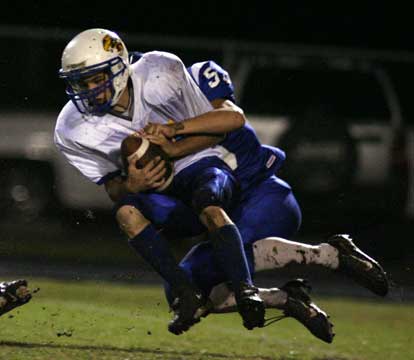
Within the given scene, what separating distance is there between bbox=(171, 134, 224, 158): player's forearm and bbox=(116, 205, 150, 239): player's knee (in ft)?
1.06

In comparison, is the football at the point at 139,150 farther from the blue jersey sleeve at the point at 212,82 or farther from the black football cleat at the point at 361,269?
the black football cleat at the point at 361,269

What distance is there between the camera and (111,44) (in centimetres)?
586

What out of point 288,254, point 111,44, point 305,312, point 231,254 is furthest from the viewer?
point 288,254

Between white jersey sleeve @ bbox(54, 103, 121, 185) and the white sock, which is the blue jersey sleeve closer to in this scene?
white jersey sleeve @ bbox(54, 103, 121, 185)

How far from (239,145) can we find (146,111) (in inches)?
21.0

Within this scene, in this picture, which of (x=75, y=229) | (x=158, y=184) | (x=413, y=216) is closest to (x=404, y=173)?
(x=413, y=216)

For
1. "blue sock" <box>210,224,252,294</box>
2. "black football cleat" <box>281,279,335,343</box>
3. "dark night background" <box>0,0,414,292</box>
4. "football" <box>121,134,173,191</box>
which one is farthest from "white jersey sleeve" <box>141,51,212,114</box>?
"dark night background" <box>0,0,414,292</box>

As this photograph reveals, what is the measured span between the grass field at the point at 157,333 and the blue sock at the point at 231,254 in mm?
486

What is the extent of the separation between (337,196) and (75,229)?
252 centimetres

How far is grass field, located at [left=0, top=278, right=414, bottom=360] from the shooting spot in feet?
19.7

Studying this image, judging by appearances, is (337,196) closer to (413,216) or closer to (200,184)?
(413,216)

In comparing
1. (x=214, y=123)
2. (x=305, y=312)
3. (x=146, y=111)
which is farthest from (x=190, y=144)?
(x=305, y=312)

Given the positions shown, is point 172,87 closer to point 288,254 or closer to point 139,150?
point 139,150

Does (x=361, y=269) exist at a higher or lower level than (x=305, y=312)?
higher
